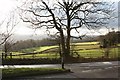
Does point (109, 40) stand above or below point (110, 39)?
below

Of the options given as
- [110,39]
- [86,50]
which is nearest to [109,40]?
[110,39]

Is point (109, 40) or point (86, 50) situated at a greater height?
point (109, 40)

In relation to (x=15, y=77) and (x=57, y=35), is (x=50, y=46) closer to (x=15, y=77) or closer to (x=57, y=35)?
(x=57, y=35)

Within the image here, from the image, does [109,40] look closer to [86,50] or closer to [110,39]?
[110,39]

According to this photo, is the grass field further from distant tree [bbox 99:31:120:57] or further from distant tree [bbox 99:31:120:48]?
distant tree [bbox 99:31:120:48]

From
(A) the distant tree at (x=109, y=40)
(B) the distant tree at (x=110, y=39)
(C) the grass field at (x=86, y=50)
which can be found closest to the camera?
(C) the grass field at (x=86, y=50)

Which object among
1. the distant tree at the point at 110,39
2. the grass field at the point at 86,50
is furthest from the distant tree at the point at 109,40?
the grass field at the point at 86,50

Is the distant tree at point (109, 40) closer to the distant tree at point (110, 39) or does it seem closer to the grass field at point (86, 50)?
the distant tree at point (110, 39)

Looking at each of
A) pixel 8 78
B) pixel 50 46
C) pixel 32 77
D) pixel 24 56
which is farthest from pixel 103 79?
pixel 50 46

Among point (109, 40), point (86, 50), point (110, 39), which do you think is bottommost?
→ point (86, 50)

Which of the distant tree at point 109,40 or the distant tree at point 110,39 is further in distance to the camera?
the distant tree at point 110,39

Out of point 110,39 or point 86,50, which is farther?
point 110,39

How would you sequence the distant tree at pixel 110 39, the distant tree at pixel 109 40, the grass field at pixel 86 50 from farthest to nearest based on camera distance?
the distant tree at pixel 110 39 → the distant tree at pixel 109 40 → the grass field at pixel 86 50

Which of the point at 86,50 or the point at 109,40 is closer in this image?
the point at 86,50
